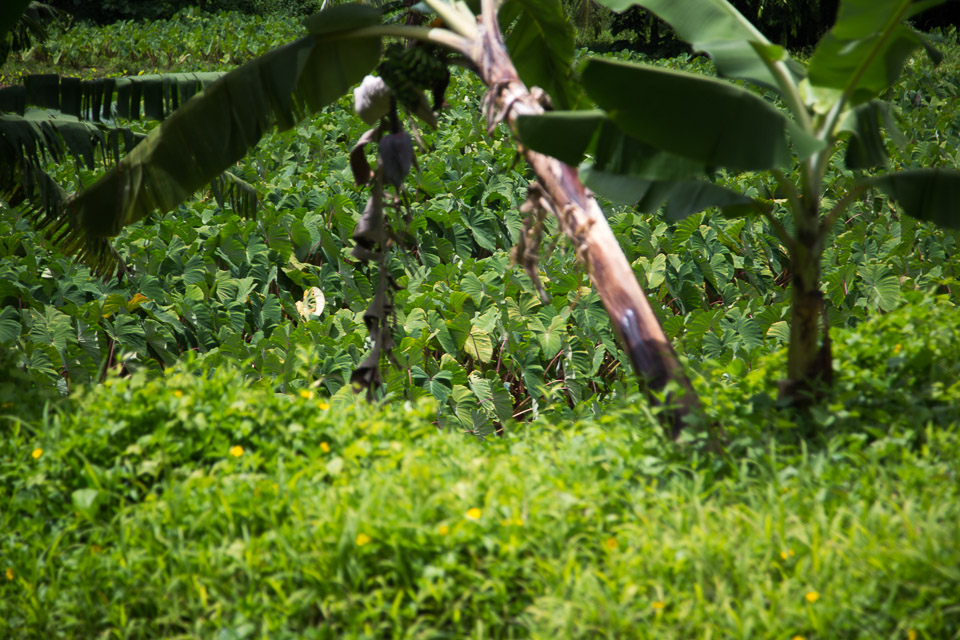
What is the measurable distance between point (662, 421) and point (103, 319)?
162 inches

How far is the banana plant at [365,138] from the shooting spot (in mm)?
3084

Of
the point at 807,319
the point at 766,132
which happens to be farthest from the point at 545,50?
the point at 807,319

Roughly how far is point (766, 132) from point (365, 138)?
196 centimetres

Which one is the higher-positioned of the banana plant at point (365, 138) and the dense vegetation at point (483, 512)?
the banana plant at point (365, 138)

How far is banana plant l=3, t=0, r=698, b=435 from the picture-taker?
121 inches

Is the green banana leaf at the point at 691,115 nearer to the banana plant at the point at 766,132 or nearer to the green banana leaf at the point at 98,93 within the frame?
the banana plant at the point at 766,132

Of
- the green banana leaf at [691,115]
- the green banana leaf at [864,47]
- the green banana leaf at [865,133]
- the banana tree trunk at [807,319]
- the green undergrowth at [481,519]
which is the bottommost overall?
the green undergrowth at [481,519]

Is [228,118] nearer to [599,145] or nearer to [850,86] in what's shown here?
[599,145]

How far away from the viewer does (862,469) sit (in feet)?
8.02

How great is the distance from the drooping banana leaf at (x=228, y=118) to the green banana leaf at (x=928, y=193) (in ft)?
7.39

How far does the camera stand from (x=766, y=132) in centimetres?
252

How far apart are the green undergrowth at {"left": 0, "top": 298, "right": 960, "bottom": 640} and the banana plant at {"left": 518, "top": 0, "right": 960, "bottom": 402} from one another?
0.41 meters

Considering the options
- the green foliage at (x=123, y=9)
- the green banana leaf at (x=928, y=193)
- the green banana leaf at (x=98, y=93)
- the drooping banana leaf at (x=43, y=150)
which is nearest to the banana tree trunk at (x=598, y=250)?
the green banana leaf at (x=928, y=193)

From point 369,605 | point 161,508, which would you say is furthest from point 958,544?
point 161,508
